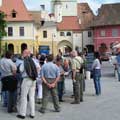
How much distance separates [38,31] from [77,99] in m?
91.1

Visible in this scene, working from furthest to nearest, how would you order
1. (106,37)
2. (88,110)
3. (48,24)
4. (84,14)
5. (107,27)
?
(84,14)
(48,24)
(106,37)
(107,27)
(88,110)

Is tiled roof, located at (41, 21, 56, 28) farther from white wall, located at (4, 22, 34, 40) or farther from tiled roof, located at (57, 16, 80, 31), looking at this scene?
white wall, located at (4, 22, 34, 40)

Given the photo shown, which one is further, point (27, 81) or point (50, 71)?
point (50, 71)

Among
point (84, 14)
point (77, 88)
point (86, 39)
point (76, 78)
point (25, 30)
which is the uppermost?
point (84, 14)

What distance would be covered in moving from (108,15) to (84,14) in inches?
960

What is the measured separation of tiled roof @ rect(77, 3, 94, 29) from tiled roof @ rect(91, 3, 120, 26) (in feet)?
42.0

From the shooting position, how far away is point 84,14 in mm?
126000

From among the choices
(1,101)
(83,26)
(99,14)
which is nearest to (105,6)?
(99,14)

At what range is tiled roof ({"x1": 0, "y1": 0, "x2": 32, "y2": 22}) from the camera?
96.6m

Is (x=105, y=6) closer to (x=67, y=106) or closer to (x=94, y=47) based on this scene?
(x=94, y=47)

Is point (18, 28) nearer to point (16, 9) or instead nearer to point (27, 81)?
point (16, 9)

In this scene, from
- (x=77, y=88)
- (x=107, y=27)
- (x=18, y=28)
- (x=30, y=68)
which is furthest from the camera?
(x=107, y=27)

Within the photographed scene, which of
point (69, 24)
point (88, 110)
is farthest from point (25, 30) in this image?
point (88, 110)

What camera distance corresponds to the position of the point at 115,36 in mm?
101500
